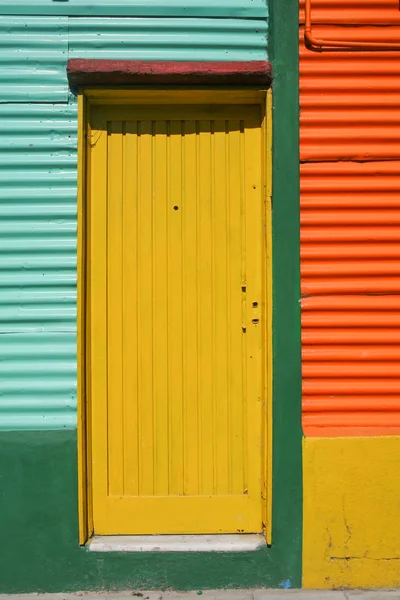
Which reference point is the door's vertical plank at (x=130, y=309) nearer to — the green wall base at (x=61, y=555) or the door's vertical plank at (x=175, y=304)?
the door's vertical plank at (x=175, y=304)

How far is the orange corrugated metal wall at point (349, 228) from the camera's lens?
147 inches

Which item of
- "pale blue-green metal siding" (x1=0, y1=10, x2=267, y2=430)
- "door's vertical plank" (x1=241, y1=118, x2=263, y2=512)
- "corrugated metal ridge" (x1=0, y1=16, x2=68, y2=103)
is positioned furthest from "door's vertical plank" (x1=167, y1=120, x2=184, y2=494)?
"corrugated metal ridge" (x1=0, y1=16, x2=68, y2=103)

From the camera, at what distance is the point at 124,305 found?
3836 mm

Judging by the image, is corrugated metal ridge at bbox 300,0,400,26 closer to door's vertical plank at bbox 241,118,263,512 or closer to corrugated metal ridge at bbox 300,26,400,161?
corrugated metal ridge at bbox 300,26,400,161

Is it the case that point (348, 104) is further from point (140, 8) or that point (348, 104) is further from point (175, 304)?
point (175, 304)

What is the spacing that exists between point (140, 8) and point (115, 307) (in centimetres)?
192

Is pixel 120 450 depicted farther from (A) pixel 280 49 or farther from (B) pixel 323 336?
(A) pixel 280 49

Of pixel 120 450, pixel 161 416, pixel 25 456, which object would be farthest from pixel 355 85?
pixel 25 456

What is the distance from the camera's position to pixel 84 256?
3.73 m

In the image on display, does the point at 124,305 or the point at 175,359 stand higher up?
the point at 124,305

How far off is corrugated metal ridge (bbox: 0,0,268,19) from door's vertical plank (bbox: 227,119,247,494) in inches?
27.2

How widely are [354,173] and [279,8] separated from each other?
1.16m

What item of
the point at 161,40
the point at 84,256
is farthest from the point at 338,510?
the point at 161,40

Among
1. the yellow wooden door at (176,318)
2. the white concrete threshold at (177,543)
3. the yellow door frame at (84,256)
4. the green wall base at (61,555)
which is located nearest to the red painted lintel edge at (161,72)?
the yellow door frame at (84,256)
